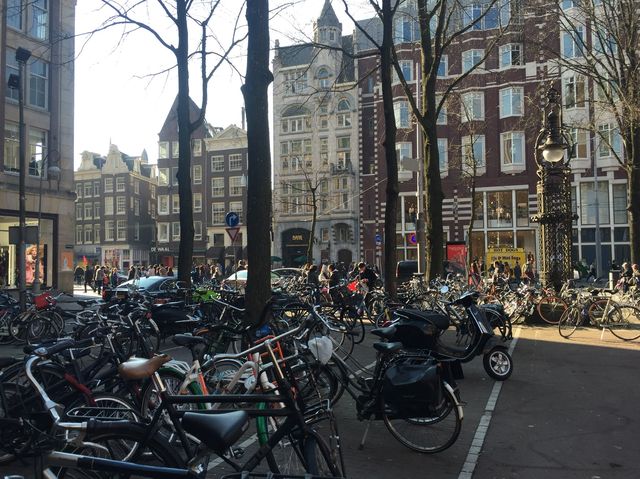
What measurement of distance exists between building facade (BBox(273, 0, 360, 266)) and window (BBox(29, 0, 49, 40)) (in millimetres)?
25680

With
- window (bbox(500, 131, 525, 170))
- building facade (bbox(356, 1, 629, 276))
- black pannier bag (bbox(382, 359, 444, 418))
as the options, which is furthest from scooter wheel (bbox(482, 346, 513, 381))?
window (bbox(500, 131, 525, 170))

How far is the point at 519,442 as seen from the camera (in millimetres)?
5082

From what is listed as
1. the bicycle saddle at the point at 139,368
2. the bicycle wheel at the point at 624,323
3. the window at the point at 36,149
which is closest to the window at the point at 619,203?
the bicycle wheel at the point at 624,323

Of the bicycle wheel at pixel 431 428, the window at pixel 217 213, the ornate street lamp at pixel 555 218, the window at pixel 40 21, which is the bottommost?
the bicycle wheel at pixel 431 428

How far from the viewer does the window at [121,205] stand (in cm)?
6228

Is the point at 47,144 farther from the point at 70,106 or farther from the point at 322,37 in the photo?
the point at 322,37

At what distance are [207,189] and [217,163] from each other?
306 centimetres

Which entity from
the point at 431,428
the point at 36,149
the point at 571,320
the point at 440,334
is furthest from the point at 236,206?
the point at 431,428

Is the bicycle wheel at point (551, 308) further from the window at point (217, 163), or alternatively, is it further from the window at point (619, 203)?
the window at point (217, 163)

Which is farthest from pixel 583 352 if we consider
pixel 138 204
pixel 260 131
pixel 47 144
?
pixel 138 204

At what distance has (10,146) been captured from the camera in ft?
77.4

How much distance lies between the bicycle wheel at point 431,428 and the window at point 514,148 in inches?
1508

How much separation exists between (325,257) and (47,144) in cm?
2814

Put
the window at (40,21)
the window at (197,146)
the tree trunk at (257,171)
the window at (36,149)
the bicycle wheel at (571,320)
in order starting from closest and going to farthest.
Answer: the tree trunk at (257,171) → the bicycle wheel at (571,320) → the window at (36,149) → the window at (40,21) → the window at (197,146)
